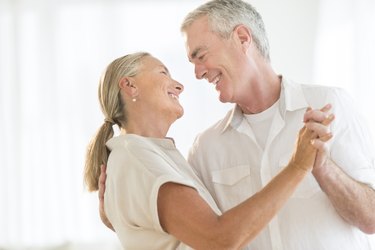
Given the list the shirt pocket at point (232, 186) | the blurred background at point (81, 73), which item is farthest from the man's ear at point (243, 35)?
the blurred background at point (81, 73)

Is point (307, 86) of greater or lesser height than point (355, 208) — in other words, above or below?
above

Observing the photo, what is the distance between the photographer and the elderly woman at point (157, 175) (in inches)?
71.3

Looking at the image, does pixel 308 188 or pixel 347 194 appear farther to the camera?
pixel 308 188

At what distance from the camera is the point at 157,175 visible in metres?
1.88

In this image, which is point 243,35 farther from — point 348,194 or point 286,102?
point 348,194

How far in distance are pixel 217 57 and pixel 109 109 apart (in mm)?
448

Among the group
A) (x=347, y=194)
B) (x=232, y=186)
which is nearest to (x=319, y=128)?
(x=347, y=194)

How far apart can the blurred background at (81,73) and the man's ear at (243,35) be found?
6.74 ft

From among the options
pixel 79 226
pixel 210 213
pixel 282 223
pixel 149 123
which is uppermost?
pixel 149 123

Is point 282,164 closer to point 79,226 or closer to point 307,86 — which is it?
point 307,86

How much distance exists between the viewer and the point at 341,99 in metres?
2.29

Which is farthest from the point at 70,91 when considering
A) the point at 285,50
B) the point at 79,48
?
the point at 285,50

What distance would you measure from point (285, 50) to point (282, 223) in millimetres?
2463

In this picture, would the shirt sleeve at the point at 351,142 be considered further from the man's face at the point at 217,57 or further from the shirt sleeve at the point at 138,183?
the shirt sleeve at the point at 138,183
